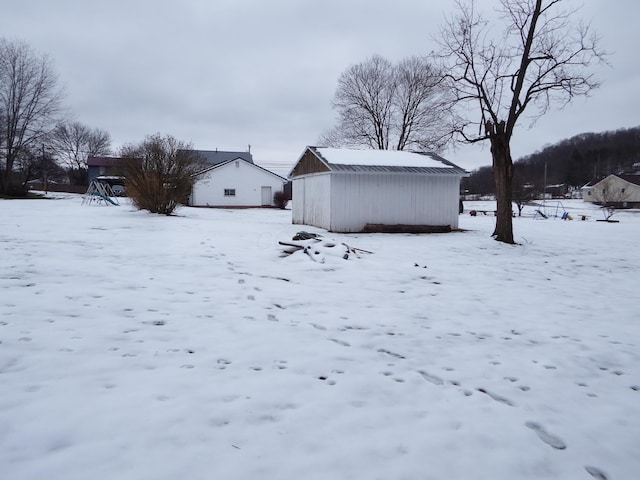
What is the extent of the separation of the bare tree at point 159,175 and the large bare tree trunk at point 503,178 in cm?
1266

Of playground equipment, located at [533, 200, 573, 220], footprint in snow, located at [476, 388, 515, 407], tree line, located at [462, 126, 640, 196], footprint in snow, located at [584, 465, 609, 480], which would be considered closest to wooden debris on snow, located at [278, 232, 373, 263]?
footprint in snow, located at [476, 388, 515, 407]

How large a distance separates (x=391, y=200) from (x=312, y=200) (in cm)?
351

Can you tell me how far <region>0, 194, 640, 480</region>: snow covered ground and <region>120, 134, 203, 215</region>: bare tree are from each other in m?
11.5

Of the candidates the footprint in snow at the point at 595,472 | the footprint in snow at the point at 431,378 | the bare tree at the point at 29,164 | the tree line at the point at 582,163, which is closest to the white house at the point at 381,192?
the footprint in snow at the point at 431,378

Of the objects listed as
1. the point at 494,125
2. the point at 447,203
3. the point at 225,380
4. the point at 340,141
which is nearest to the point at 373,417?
the point at 225,380

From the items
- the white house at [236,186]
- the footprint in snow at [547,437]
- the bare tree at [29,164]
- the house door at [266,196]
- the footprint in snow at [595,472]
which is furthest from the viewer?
the house door at [266,196]

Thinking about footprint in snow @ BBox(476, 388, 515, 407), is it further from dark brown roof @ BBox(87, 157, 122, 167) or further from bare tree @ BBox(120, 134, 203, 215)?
dark brown roof @ BBox(87, 157, 122, 167)

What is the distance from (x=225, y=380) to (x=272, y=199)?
3519 centimetres

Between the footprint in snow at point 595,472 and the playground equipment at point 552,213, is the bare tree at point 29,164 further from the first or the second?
the footprint in snow at point 595,472

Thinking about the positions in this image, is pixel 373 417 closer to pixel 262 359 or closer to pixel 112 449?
pixel 262 359

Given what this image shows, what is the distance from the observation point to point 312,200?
57.2 ft

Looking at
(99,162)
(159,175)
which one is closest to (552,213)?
(159,175)

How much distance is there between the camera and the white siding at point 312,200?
15.8 metres

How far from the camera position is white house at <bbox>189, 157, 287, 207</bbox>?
34875 millimetres
